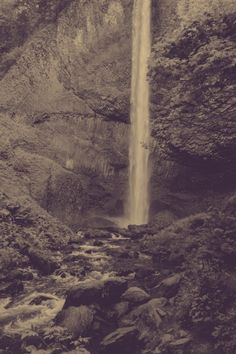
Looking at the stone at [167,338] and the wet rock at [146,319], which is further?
the wet rock at [146,319]

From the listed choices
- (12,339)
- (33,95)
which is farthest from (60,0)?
(12,339)

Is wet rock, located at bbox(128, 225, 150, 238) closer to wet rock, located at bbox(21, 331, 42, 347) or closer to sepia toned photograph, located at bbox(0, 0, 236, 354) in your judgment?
sepia toned photograph, located at bbox(0, 0, 236, 354)

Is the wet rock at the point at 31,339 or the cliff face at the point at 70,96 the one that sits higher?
the cliff face at the point at 70,96

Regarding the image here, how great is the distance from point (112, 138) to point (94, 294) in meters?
10.5

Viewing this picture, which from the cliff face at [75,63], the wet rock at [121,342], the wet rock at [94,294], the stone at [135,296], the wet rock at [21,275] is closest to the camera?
the wet rock at [121,342]

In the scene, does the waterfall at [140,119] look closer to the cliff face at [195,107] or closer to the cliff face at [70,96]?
the cliff face at [70,96]

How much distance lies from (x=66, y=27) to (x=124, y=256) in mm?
10440

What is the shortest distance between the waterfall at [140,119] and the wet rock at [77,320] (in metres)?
9.61

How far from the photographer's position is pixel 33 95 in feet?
62.2

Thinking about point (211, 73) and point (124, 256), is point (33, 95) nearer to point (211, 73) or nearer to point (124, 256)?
point (211, 73)

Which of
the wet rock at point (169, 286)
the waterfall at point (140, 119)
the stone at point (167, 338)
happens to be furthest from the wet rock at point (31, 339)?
the waterfall at point (140, 119)

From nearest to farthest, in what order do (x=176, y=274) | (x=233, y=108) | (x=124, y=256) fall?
(x=176, y=274), (x=124, y=256), (x=233, y=108)

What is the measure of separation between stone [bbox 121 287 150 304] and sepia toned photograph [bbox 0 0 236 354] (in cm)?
94

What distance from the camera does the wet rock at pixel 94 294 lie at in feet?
29.0
